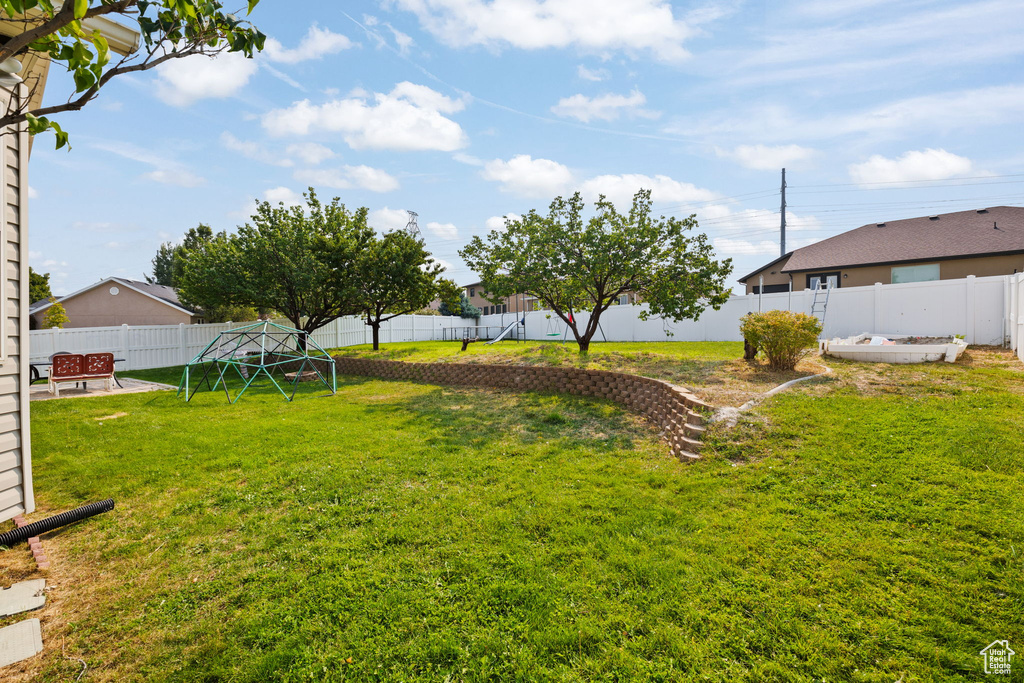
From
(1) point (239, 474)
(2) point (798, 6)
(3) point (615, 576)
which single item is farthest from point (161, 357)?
(2) point (798, 6)

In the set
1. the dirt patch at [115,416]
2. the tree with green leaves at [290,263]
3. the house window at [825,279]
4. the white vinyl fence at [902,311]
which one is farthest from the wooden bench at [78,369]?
the house window at [825,279]

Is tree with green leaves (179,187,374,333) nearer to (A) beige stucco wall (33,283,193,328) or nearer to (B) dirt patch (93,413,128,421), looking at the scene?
(B) dirt patch (93,413,128,421)

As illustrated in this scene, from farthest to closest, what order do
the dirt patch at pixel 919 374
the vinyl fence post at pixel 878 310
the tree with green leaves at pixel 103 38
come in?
the vinyl fence post at pixel 878 310
the dirt patch at pixel 919 374
the tree with green leaves at pixel 103 38

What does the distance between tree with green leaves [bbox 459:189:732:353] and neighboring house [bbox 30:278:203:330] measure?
75.4 ft

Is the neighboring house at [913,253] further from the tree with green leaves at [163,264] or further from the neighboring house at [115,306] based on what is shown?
the tree with green leaves at [163,264]

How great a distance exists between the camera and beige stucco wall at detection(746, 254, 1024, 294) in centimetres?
1559

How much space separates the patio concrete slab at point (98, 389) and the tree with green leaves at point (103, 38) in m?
11.1

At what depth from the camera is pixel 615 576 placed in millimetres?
2982

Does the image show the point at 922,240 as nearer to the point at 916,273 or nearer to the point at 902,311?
the point at 916,273

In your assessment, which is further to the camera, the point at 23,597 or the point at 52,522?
the point at 52,522

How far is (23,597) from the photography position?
293 cm

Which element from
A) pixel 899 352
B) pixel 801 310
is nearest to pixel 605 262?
pixel 899 352

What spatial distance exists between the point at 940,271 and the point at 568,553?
839 inches

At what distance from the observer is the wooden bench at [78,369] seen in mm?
10047
